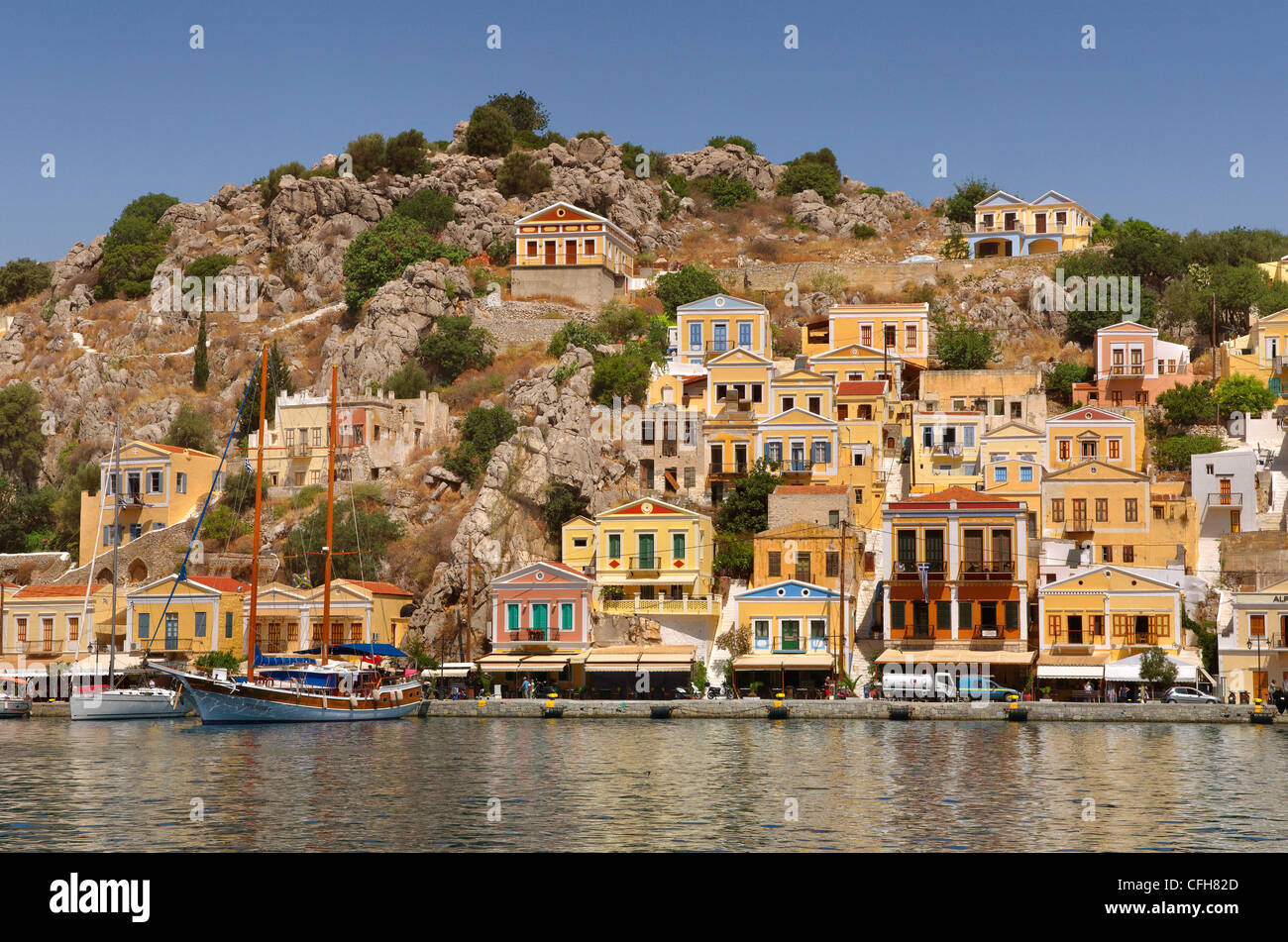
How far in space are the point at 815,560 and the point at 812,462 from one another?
33.4ft

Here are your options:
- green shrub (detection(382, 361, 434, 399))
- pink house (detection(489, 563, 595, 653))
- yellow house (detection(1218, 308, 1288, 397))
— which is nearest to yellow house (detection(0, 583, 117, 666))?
pink house (detection(489, 563, 595, 653))

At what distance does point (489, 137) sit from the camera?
476 ft

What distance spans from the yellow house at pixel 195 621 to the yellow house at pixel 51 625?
352 cm

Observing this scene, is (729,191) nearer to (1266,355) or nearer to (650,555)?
(1266,355)

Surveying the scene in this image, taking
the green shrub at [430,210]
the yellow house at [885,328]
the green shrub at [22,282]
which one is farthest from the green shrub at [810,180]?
the green shrub at [22,282]

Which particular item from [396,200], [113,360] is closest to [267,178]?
[396,200]

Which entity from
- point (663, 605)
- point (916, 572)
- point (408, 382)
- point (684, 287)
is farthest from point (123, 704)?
point (684, 287)

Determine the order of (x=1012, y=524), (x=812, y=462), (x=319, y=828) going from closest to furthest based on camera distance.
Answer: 1. (x=319, y=828)
2. (x=1012, y=524)
3. (x=812, y=462)

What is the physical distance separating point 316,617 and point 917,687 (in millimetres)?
30754

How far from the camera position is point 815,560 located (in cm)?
6769

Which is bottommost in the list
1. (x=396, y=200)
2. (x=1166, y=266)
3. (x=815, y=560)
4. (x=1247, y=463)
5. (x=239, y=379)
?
(x=815, y=560)

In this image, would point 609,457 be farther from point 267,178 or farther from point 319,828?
point 267,178

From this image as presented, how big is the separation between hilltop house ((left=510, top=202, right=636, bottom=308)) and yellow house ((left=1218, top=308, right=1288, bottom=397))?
4441 cm

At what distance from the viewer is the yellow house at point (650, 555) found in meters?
69.0
